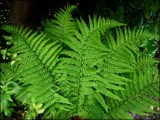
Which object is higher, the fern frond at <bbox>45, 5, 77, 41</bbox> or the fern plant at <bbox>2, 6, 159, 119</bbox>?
the fern frond at <bbox>45, 5, 77, 41</bbox>

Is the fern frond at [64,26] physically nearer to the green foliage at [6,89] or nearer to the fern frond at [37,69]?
the fern frond at [37,69]

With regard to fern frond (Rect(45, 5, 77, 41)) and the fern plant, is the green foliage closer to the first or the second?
the fern plant

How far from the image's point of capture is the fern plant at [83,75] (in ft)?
6.18

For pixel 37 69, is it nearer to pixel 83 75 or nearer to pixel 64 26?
pixel 83 75

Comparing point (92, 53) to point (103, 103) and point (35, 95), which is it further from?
point (35, 95)

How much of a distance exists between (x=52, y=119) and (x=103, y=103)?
45 centimetres

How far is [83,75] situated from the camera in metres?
1.98

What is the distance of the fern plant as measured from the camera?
74.1 inches

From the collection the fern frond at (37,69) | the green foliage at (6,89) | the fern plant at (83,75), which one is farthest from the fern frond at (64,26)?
the green foliage at (6,89)

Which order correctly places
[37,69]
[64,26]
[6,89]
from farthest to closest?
[64,26] < [37,69] < [6,89]

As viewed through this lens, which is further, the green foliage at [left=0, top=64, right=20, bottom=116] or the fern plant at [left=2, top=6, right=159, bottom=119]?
the fern plant at [left=2, top=6, right=159, bottom=119]

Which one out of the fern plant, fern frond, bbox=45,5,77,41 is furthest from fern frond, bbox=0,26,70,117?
fern frond, bbox=45,5,77,41

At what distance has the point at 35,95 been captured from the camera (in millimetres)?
1830

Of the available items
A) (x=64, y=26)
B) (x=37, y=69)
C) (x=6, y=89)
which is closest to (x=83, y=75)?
(x=37, y=69)
